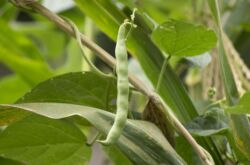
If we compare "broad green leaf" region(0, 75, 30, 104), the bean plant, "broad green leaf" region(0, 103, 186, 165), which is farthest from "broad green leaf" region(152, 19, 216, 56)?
"broad green leaf" region(0, 75, 30, 104)

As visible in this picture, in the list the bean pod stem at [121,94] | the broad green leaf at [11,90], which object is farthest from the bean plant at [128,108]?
the broad green leaf at [11,90]

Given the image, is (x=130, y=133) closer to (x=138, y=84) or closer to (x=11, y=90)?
(x=138, y=84)

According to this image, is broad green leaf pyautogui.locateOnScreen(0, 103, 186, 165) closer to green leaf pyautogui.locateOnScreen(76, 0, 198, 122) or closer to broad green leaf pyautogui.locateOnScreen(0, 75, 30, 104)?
green leaf pyautogui.locateOnScreen(76, 0, 198, 122)

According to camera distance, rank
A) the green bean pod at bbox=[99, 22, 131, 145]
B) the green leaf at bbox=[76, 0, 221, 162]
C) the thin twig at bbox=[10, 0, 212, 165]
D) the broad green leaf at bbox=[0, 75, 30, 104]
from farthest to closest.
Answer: the broad green leaf at bbox=[0, 75, 30, 104]
the green leaf at bbox=[76, 0, 221, 162]
the thin twig at bbox=[10, 0, 212, 165]
the green bean pod at bbox=[99, 22, 131, 145]

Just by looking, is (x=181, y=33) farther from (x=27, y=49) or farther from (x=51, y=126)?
(x=27, y=49)

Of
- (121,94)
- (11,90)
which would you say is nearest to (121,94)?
(121,94)

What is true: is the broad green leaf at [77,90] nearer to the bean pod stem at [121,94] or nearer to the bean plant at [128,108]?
the bean plant at [128,108]

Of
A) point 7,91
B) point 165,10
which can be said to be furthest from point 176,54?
point 165,10
